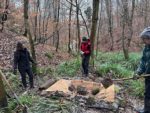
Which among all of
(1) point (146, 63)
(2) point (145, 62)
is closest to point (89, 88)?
(2) point (145, 62)

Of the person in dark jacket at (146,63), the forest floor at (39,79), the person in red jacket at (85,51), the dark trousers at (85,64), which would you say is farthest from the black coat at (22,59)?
the person in dark jacket at (146,63)

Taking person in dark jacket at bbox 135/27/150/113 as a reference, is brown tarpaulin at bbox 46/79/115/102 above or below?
below

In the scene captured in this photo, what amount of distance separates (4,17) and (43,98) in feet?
62.1

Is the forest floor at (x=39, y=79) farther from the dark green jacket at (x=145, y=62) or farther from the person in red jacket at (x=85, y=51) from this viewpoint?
the dark green jacket at (x=145, y=62)

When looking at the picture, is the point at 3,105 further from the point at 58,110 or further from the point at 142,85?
the point at 142,85

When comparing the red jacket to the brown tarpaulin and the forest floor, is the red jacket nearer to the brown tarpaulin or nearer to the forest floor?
the forest floor

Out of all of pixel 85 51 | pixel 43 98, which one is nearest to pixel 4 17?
pixel 85 51

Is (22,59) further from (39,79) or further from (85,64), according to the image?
(85,64)

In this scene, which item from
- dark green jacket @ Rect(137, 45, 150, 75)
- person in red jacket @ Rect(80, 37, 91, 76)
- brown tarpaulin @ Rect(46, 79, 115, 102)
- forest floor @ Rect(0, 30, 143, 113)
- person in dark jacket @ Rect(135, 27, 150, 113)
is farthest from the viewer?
person in red jacket @ Rect(80, 37, 91, 76)

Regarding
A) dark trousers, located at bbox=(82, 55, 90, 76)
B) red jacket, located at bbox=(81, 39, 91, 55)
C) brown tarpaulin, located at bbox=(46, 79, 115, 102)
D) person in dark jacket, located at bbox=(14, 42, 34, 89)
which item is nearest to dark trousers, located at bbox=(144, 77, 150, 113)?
brown tarpaulin, located at bbox=(46, 79, 115, 102)

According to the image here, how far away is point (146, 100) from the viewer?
7277mm

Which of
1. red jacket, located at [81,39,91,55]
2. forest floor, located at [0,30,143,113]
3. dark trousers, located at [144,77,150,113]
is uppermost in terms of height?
red jacket, located at [81,39,91,55]

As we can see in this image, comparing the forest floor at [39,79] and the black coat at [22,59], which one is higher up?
the black coat at [22,59]

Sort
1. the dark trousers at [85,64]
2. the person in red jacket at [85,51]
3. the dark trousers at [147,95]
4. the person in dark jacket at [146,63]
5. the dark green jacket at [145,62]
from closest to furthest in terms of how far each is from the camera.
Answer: the person in dark jacket at [146,63] < the dark green jacket at [145,62] < the dark trousers at [147,95] < the person in red jacket at [85,51] < the dark trousers at [85,64]
